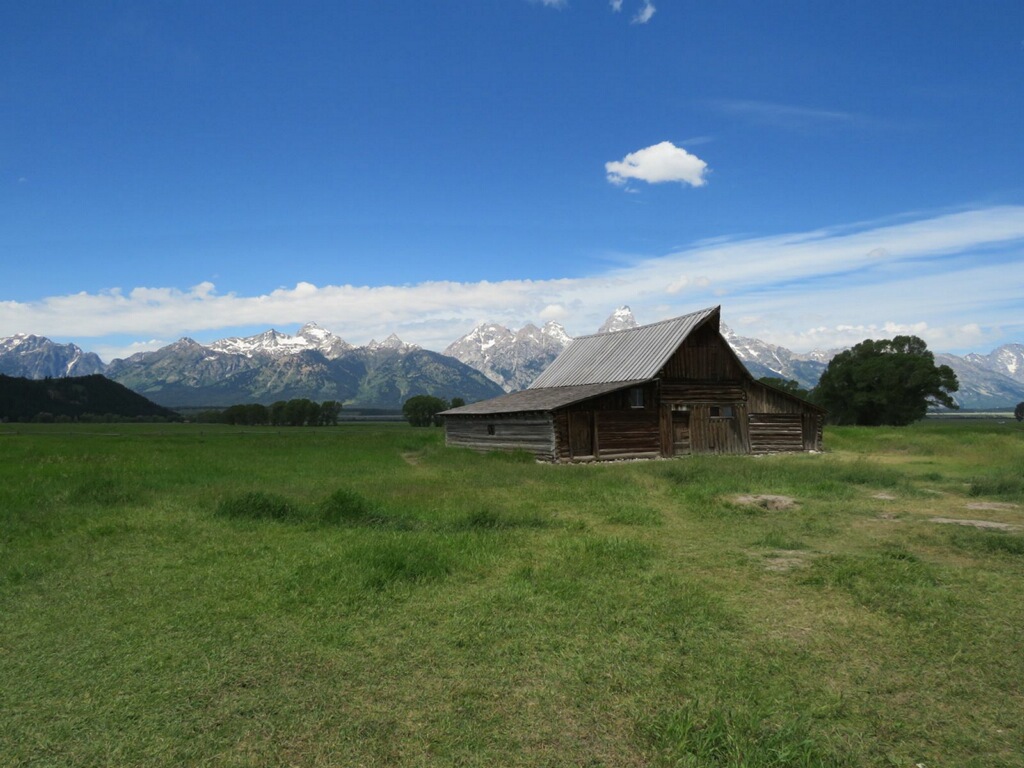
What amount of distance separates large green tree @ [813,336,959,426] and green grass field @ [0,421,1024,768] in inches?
2539

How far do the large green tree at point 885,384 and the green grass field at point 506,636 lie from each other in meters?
64.5

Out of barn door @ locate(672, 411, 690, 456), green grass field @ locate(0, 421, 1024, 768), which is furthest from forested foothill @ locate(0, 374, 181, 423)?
green grass field @ locate(0, 421, 1024, 768)


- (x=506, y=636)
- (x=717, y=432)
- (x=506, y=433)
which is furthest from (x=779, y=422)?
(x=506, y=636)

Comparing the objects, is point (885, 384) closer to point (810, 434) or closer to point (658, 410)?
point (810, 434)

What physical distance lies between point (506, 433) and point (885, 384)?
5501 centimetres

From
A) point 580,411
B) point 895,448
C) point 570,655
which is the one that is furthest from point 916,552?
point 895,448

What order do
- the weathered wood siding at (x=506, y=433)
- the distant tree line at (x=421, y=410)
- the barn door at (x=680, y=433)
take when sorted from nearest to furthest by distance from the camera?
the weathered wood siding at (x=506, y=433) → the barn door at (x=680, y=433) → the distant tree line at (x=421, y=410)

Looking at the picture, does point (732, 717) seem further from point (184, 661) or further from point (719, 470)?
point (719, 470)

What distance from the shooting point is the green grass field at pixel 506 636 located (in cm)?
516

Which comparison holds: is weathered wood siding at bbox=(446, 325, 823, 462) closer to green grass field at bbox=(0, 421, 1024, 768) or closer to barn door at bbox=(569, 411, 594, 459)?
barn door at bbox=(569, 411, 594, 459)

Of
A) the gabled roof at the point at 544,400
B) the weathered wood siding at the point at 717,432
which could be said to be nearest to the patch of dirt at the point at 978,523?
the gabled roof at the point at 544,400

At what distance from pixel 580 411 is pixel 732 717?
2908 cm

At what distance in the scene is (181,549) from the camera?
11.8 m

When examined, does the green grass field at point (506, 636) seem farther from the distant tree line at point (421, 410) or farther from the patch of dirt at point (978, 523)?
the distant tree line at point (421, 410)
